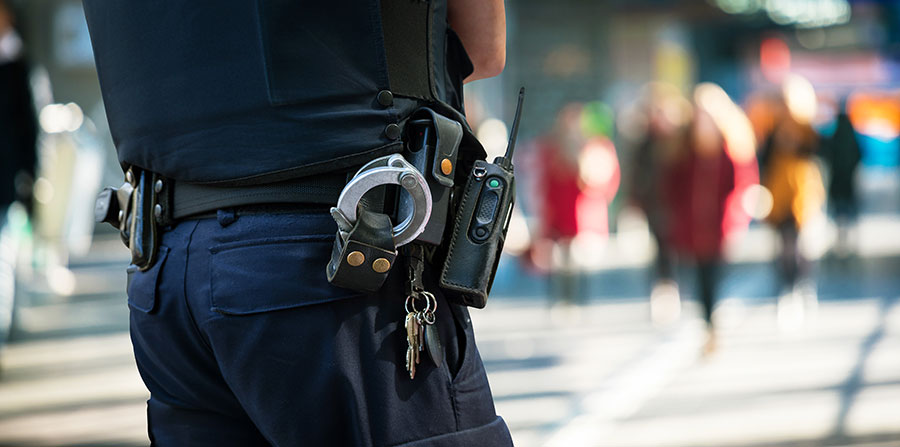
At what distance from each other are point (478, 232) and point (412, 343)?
0.78ft

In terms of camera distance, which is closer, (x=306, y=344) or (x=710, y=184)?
(x=306, y=344)

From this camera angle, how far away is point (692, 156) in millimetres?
7609

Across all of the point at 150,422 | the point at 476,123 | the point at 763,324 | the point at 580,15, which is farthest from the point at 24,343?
the point at 580,15

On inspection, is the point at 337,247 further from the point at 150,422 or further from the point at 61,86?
the point at 61,86

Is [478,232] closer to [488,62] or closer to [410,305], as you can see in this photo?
[410,305]

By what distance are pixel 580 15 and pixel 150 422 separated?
15677 millimetres

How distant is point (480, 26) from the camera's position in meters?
1.74

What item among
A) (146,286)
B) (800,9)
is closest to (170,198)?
(146,286)

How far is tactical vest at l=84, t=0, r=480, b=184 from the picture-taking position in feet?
4.77

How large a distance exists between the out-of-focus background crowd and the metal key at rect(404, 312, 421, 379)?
345cm

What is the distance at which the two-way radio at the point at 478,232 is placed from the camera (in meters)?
1.57

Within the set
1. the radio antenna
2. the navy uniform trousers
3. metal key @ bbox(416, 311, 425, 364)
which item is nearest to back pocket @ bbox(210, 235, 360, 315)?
the navy uniform trousers

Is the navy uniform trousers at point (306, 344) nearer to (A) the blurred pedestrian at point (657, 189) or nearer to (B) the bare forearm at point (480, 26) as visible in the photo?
(B) the bare forearm at point (480, 26)

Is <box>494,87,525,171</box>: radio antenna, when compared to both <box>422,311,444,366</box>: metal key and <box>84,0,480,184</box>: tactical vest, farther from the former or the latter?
<box>422,311,444,366</box>: metal key
